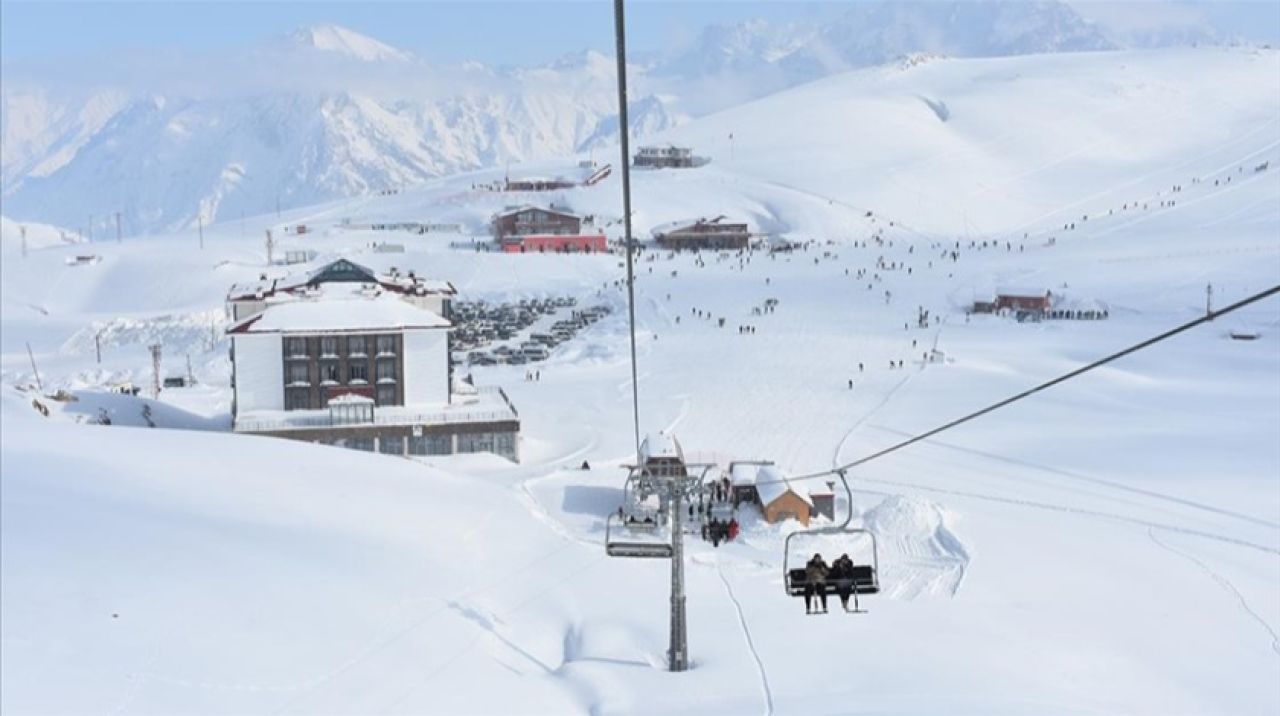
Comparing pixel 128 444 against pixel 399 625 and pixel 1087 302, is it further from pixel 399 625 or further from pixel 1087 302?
pixel 1087 302

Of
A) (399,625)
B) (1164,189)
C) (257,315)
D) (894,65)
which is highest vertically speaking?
(894,65)

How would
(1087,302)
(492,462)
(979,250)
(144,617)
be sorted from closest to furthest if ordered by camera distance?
1. (144,617)
2. (492,462)
3. (1087,302)
4. (979,250)

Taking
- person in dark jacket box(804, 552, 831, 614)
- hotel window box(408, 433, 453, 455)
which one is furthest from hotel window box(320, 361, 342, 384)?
person in dark jacket box(804, 552, 831, 614)

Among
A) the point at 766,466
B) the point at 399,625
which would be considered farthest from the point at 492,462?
the point at 399,625

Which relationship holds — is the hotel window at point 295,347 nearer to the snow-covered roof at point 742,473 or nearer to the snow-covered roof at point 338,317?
the snow-covered roof at point 338,317

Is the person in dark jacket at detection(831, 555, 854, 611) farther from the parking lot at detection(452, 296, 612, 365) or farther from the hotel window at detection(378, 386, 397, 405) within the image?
the parking lot at detection(452, 296, 612, 365)

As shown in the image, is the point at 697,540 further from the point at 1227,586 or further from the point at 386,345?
the point at 386,345

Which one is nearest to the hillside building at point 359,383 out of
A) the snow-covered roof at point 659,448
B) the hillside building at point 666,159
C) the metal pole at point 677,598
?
the snow-covered roof at point 659,448
